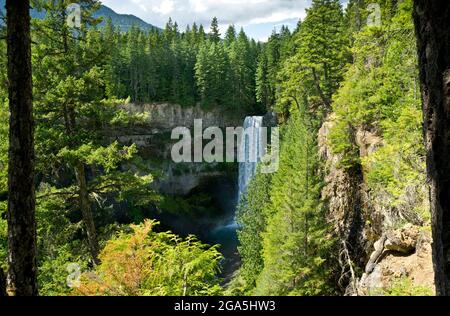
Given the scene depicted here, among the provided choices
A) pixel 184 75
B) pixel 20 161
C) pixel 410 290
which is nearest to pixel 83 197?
pixel 20 161

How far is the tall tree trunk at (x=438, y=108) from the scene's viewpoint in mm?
2775

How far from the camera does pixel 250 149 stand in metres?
43.1

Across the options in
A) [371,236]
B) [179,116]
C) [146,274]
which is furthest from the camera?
[179,116]

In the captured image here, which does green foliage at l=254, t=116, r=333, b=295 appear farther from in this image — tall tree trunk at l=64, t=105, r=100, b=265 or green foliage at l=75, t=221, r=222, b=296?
green foliage at l=75, t=221, r=222, b=296

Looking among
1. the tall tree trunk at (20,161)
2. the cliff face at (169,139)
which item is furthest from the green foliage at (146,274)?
the cliff face at (169,139)

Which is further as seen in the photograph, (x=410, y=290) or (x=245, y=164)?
(x=245, y=164)

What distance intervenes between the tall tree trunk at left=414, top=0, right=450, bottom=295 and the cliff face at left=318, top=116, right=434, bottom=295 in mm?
4351

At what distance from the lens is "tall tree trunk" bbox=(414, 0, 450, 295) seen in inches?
109

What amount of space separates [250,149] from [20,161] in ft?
127

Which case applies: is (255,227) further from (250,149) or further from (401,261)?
(250,149)

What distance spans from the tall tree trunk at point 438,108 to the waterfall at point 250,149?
3744 cm

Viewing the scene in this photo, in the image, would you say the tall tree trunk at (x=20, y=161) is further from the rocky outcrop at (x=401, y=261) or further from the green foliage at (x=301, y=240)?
the green foliage at (x=301, y=240)

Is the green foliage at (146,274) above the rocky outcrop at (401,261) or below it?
above

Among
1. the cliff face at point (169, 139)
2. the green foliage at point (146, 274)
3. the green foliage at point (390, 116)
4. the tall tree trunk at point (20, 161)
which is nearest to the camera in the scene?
the tall tree trunk at point (20, 161)
